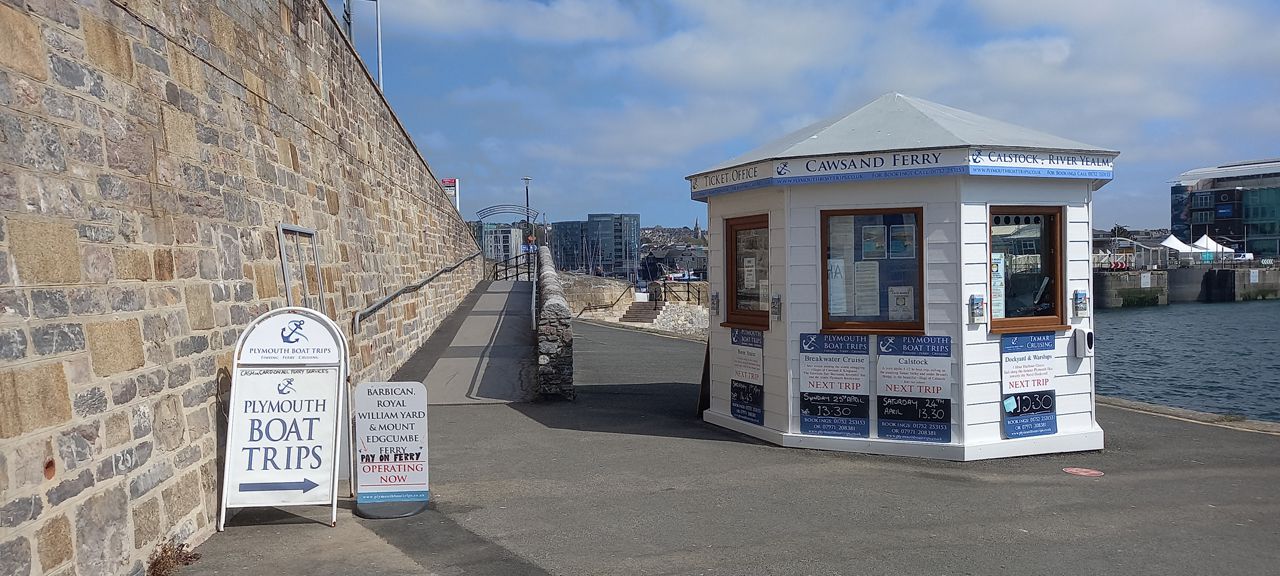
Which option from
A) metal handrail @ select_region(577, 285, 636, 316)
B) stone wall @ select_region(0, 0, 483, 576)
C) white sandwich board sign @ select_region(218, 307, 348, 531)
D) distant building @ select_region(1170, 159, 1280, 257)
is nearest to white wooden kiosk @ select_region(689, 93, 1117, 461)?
white sandwich board sign @ select_region(218, 307, 348, 531)

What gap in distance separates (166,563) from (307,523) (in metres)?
1.22

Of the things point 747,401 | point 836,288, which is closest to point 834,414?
point 747,401

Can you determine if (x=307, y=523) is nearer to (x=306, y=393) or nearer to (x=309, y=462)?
(x=309, y=462)

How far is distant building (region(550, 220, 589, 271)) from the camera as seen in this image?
126938mm

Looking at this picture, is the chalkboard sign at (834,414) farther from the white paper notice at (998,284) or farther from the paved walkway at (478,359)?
the paved walkway at (478,359)

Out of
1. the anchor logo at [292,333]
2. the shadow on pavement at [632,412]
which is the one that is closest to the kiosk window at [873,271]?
the shadow on pavement at [632,412]

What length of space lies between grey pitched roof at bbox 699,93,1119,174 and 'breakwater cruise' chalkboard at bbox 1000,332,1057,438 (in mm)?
1841

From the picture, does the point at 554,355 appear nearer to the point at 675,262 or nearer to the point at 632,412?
the point at 632,412

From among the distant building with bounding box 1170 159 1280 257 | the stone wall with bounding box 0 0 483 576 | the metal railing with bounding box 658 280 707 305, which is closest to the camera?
the stone wall with bounding box 0 0 483 576

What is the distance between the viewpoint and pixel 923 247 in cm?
841

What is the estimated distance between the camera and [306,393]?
252 inches

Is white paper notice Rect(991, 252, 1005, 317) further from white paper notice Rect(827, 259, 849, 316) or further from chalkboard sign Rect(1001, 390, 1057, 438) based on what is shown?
white paper notice Rect(827, 259, 849, 316)

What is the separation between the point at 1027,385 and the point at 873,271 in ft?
5.89

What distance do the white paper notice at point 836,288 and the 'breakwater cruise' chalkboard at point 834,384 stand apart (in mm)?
260
